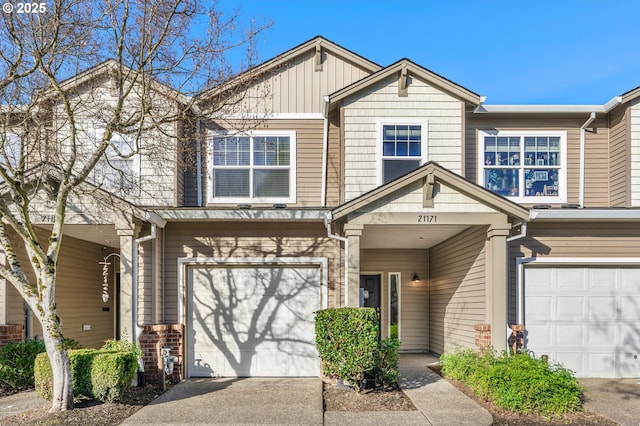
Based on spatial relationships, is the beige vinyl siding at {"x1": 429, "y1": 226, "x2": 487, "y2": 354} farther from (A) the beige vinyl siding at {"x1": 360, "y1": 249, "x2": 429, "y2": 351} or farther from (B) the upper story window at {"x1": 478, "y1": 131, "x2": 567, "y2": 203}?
(B) the upper story window at {"x1": 478, "y1": 131, "x2": 567, "y2": 203}

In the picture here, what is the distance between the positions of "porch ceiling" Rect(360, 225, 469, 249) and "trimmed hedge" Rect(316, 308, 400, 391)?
6.26ft

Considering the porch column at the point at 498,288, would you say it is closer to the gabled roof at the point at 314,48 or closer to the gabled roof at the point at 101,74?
the gabled roof at the point at 314,48

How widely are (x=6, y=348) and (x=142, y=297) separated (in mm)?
2394

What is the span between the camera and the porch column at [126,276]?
856cm

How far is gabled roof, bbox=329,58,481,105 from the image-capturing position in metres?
9.77

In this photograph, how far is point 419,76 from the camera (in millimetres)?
10016

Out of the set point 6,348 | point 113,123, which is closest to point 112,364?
point 6,348

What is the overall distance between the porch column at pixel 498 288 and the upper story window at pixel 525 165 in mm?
2041

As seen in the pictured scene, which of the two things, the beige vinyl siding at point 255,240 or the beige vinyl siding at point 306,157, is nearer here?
the beige vinyl siding at point 255,240

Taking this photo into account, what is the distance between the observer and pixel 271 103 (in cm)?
1039

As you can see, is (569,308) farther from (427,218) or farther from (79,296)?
(79,296)

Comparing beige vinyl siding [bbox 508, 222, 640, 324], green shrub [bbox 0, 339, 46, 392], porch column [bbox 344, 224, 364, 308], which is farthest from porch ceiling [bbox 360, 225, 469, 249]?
green shrub [bbox 0, 339, 46, 392]

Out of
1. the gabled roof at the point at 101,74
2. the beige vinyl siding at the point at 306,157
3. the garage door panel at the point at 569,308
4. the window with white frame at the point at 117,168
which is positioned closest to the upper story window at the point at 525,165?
the garage door panel at the point at 569,308

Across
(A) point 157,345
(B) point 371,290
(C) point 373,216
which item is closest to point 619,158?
(C) point 373,216
